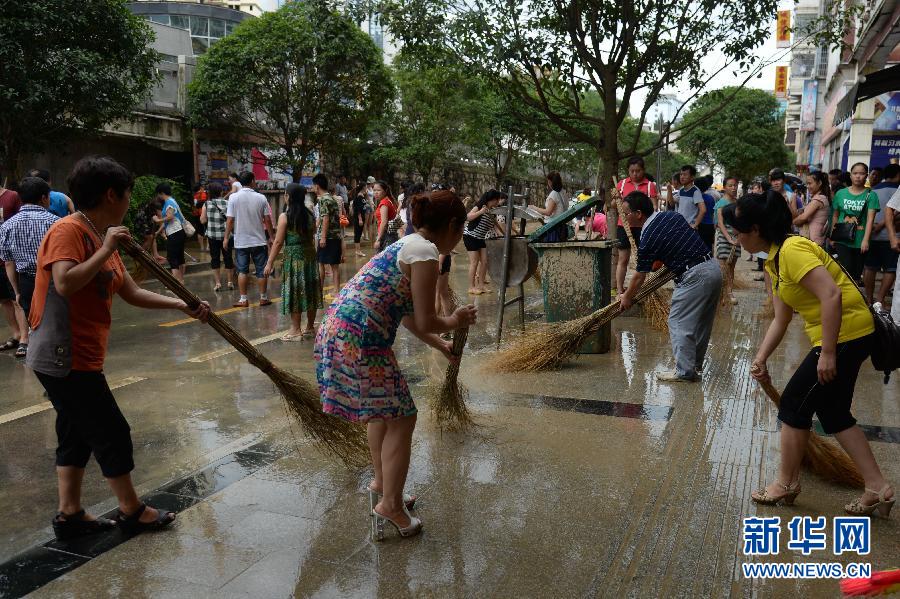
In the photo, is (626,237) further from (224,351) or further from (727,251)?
(224,351)

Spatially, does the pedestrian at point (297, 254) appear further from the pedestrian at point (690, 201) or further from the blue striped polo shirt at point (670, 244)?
the pedestrian at point (690, 201)

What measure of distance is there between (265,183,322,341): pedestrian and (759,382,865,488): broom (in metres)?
4.77

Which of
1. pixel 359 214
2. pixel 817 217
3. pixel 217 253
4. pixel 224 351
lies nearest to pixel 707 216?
pixel 817 217

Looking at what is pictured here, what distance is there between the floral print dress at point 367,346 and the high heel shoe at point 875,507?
6.68 ft

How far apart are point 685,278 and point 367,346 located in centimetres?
331

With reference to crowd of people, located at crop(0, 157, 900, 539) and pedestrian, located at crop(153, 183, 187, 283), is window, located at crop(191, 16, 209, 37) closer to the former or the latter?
pedestrian, located at crop(153, 183, 187, 283)

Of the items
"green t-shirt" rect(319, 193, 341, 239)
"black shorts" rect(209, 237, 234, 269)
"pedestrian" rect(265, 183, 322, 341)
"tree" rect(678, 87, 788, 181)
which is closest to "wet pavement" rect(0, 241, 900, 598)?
"pedestrian" rect(265, 183, 322, 341)

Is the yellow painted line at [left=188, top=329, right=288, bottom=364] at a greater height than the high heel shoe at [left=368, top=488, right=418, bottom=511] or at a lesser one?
lesser

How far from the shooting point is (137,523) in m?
3.30

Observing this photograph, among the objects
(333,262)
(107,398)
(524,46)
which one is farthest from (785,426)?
(524,46)

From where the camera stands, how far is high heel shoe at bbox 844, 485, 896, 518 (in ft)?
11.1

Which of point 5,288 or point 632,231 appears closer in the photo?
point 5,288

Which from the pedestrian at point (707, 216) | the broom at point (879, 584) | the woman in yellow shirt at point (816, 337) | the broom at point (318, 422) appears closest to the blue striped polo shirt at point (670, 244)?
the woman in yellow shirt at point (816, 337)

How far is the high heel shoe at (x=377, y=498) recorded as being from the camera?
3354 millimetres
